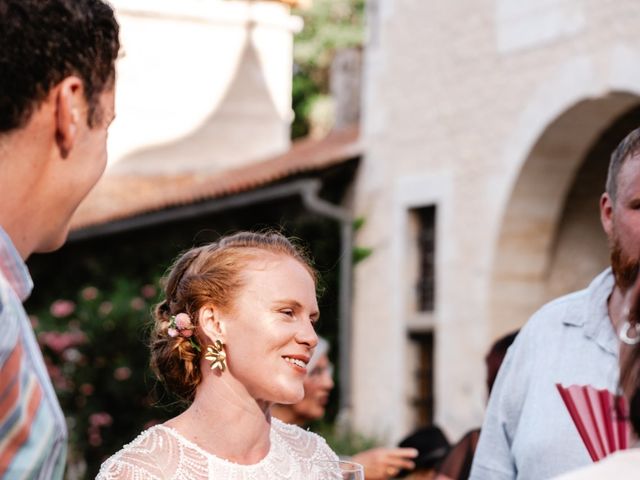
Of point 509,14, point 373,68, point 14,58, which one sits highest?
point 14,58

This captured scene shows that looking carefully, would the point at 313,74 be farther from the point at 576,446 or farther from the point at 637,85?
the point at 576,446

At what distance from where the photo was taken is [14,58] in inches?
64.1

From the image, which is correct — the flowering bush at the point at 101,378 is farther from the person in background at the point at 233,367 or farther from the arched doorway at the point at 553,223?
the person in background at the point at 233,367

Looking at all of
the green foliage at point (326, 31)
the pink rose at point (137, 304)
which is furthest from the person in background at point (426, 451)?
the green foliage at point (326, 31)

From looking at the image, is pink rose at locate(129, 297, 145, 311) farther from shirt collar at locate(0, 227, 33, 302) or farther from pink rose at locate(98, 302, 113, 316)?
shirt collar at locate(0, 227, 33, 302)

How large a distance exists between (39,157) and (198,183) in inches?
554

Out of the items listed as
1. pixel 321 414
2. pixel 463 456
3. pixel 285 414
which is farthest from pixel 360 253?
pixel 463 456

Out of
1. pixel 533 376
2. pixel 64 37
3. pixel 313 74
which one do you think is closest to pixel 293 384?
pixel 533 376

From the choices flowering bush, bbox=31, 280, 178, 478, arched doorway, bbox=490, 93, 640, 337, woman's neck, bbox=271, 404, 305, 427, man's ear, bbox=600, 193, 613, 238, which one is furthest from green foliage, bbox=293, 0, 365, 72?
man's ear, bbox=600, 193, 613, 238

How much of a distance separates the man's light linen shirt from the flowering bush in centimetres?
832

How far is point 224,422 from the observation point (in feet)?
9.33

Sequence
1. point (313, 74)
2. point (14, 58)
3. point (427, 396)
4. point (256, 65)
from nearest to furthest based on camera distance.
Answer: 1. point (14, 58)
2. point (427, 396)
3. point (256, 65)
4. point (313, 74)

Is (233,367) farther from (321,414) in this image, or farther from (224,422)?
(321,414)

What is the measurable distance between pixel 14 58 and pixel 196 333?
4.63 ft
